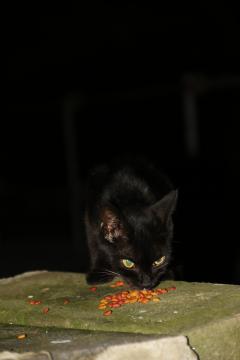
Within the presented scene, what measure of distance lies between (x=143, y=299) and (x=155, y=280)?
418 mm

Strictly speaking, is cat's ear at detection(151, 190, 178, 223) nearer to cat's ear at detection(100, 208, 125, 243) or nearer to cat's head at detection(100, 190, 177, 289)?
cat's head at detection(100, 190, 177, 289)

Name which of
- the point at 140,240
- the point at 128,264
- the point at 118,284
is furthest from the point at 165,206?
the point at 118,284

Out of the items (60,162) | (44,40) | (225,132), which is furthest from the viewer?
(60,162)

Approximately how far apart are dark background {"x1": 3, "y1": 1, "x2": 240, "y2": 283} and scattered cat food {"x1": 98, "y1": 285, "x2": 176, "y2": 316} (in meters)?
5.98

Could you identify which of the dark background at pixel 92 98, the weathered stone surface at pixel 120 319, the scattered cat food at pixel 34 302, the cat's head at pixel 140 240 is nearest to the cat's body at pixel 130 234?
the cat's head at pixel 140 240

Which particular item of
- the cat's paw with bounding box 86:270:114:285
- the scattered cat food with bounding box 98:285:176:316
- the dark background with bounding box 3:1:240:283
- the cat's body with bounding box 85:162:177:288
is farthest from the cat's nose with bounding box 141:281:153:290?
the dark background with bounding box 3:1:240:283

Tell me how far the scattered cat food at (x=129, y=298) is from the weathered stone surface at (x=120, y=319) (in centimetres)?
4

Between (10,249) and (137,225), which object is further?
(10,249)

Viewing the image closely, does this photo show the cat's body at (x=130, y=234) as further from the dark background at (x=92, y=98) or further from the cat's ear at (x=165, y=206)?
the dark background at (x=92, y=98)

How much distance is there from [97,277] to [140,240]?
328mm

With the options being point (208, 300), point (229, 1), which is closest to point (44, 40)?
point (229, 1)

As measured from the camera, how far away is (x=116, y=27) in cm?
1148

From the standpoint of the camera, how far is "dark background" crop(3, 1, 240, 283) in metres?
10.5

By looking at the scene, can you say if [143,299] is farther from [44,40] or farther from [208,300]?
[44,40]
